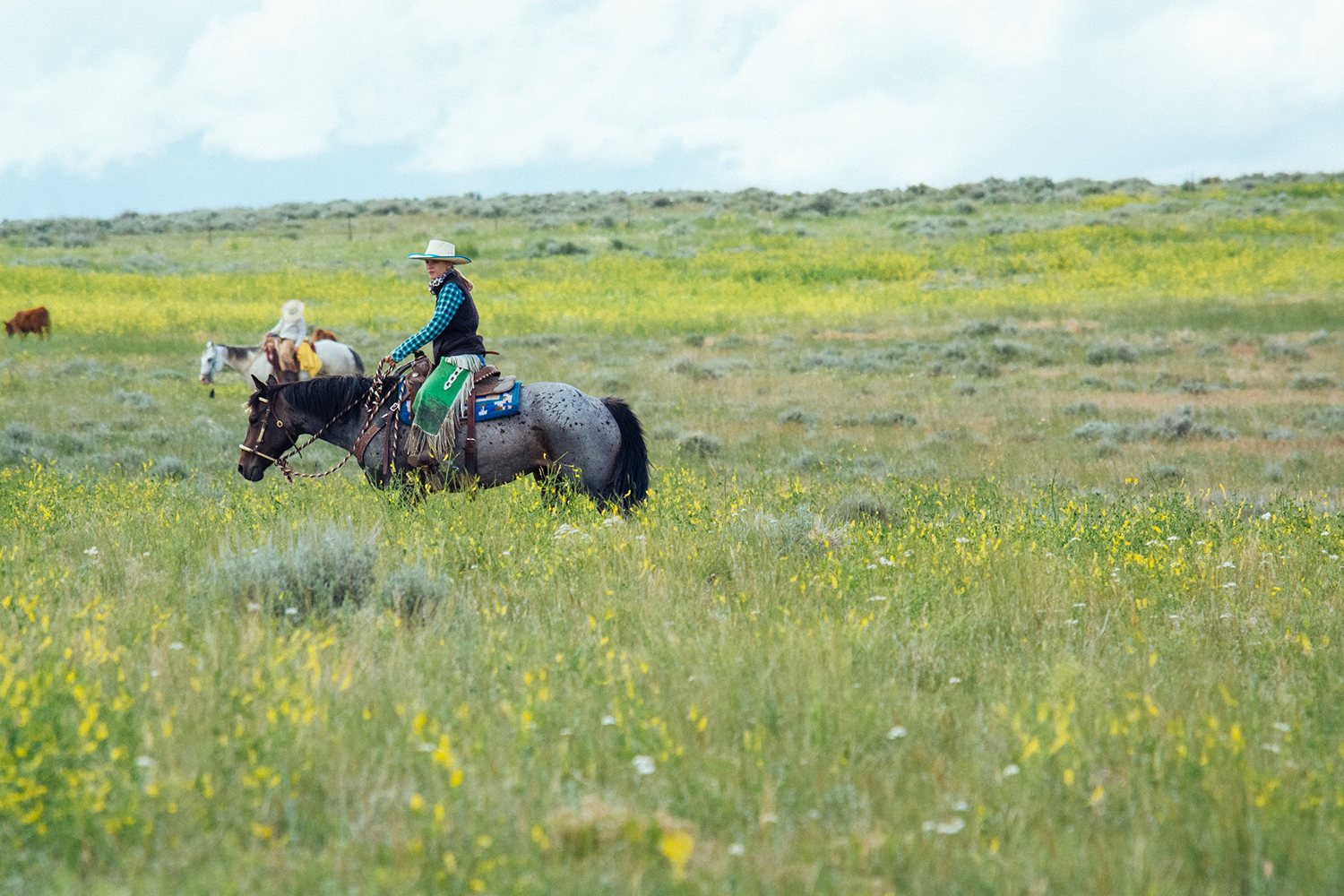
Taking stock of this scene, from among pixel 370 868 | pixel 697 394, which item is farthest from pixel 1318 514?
pixel 697 394

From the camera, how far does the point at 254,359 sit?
20734 millimetres

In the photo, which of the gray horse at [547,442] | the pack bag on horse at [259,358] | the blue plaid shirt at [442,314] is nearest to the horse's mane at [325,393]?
the gray horse at [547,442]

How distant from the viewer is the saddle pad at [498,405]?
26.7ft

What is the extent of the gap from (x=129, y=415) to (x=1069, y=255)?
36.0m

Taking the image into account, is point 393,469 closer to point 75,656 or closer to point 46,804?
point 75,656

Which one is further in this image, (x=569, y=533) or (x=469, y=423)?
(x=469, y=423)

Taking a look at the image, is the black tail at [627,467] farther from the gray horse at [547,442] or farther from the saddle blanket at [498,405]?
the saddle blanket at [498,405]

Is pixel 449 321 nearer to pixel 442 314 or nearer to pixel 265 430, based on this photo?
pixel 442 314

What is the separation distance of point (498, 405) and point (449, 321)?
0.72m

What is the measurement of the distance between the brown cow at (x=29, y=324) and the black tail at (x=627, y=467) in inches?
997

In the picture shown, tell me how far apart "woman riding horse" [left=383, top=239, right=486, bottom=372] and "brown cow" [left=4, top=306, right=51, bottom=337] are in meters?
24.5

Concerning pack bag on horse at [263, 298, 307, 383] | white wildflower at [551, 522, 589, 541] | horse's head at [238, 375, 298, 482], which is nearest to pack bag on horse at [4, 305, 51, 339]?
pack bag on horse at [263, 298, 307, 383]

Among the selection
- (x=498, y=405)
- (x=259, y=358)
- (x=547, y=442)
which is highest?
(x=498, y=405)

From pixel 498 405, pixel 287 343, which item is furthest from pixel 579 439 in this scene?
pixel 287 343
